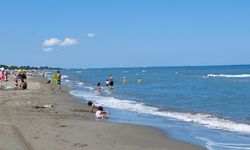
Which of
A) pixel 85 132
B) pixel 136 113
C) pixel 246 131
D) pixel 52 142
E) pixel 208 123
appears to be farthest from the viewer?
pixel 136 113

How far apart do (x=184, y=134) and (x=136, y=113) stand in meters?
7.57

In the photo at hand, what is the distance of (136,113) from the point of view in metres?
22.7

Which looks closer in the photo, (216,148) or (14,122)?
(216,148)

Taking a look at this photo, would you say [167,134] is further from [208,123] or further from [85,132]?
[208,123]

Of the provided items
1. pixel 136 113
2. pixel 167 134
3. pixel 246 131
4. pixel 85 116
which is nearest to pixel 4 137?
pixel 167 134

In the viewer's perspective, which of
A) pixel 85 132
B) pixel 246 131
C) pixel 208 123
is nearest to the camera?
pixel 85 132

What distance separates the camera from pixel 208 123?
61.7ft

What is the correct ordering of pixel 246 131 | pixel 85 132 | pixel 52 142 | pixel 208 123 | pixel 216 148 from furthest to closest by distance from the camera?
pixel 208 123 < pixel 246 131 < pixel 85 132 < pixel 216 148 < pixel 52 142

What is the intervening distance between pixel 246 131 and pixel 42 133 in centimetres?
787

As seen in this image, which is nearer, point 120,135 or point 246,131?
point 120,135

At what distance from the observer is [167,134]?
49.5ft

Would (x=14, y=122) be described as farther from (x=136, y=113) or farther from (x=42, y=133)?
(x=136, y=113)

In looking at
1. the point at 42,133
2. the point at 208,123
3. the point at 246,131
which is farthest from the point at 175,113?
the point at 42,133

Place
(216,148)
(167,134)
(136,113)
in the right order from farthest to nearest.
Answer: (136,113) < (167,134) < (216,148)
